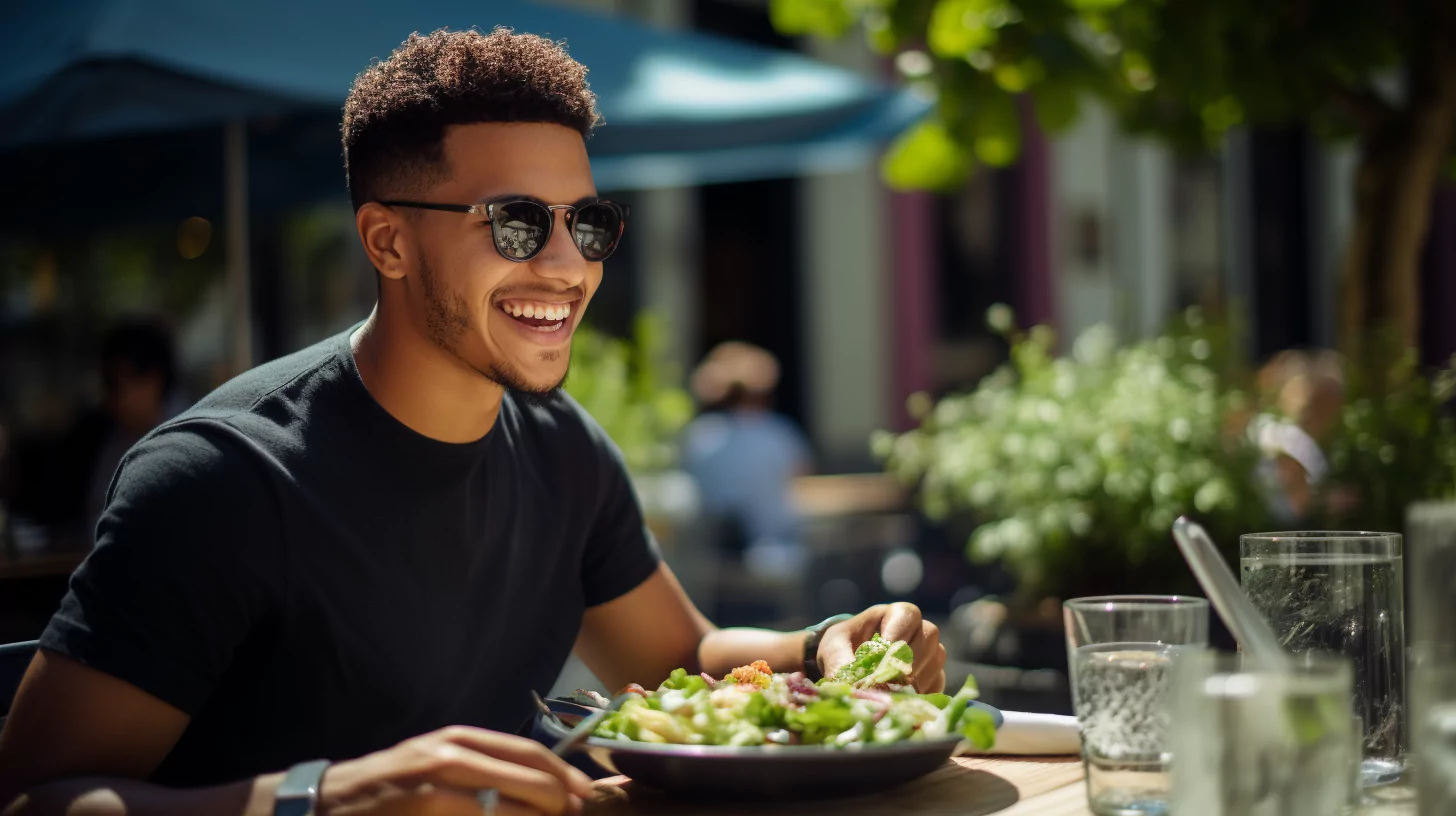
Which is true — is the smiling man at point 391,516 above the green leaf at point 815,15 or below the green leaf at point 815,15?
below

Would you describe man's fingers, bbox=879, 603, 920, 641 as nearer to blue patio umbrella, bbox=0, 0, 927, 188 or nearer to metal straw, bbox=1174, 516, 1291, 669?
metal straw, bbox=1174, 516, 1291, 669

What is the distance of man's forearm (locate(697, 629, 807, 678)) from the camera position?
6.70ft

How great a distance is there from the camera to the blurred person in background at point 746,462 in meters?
6.42

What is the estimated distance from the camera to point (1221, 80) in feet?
11.4

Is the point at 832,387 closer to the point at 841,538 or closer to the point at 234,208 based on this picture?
the point at 841,538

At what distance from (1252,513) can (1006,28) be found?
1.19 m

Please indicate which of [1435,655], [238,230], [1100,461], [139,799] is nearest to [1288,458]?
[1100,461]

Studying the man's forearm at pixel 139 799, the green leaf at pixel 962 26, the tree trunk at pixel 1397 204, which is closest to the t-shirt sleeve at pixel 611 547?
the man's forearm at pixel 139 799

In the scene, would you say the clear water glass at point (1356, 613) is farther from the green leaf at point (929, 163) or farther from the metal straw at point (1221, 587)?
the green leaf at point (929, 163)

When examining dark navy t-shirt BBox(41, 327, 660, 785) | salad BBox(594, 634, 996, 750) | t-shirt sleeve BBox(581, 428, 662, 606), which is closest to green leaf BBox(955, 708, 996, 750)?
salad BBox(594, 634, 996, 750)

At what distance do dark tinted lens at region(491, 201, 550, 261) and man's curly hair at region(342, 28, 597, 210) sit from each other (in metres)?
0.10

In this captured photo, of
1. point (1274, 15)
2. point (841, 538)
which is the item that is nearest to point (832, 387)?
point (841, 538)

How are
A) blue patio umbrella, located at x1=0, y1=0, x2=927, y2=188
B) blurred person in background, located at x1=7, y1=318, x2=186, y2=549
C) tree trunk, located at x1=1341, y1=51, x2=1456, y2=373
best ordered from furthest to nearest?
blurred person in background, located at x1=7, y1=318, x2=186, y2=549 → tree trunk, located at x1=1341, y1=51, x2=1456, y2=373 → blue patio umbrella, located at x1=0, y1=0, x2=927, y2=188

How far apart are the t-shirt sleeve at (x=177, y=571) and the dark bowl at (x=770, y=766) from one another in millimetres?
458
